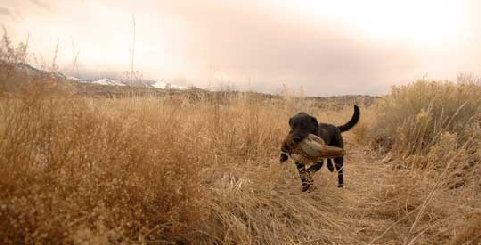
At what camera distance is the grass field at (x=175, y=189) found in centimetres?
227

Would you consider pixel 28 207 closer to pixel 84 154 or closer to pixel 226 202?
pixel 84 154

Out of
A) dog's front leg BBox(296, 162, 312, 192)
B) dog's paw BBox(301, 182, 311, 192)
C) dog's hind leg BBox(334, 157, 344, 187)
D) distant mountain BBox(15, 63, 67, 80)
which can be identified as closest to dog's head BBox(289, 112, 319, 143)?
dog's front leg BBox(296, 162, 312, 192)

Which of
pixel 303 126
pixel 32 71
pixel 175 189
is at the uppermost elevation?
pixel 32 71

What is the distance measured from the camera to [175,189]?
2.98 metres

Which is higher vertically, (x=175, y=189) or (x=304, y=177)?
(x=175, y=189)

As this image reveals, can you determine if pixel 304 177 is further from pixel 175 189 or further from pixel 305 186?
pixel 175 189

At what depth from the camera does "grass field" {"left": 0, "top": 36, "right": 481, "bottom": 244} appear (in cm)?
227

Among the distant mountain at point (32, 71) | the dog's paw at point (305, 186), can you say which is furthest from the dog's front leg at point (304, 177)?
the distant mountain at point (32, 71)

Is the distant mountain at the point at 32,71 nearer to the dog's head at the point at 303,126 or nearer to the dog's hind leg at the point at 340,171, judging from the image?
the dog's head at the point at 303,126

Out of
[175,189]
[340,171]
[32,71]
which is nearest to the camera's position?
[32,71]

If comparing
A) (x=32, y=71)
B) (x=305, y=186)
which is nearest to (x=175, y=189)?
(x=32, y=71)

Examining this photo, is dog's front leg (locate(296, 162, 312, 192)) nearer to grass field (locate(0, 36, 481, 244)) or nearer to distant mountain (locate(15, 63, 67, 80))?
grass field (locate(0, 36, 481, 244))

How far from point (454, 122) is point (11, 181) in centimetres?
716

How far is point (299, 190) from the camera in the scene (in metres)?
4.66
